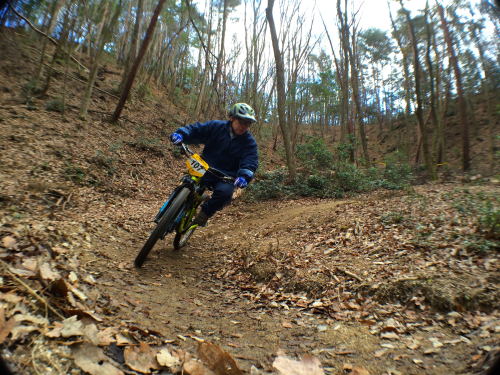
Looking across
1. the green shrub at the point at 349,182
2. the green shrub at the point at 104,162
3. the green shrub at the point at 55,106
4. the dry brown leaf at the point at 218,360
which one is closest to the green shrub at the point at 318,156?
the green shrub at the point at 349,182

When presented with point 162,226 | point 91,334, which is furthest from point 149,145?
point 91,334

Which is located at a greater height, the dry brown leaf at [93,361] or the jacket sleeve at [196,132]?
the jacket sleeve at [196,132]

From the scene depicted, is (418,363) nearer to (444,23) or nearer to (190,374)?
(190,374)

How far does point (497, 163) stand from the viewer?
15258 millimetres

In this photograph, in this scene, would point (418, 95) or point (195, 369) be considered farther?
point (418, 95)

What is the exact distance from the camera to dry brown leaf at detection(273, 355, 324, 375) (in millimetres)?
1602

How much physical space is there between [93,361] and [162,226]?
214 cm

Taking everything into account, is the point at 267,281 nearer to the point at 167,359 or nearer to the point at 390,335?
the point at 390,335

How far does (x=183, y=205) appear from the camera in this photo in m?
3.87

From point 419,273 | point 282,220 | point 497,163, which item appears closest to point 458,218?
point 419,273

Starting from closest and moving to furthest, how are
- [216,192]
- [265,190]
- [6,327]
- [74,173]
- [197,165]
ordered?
[6,327], [197,165], [216,192], [74,173], [265,190]

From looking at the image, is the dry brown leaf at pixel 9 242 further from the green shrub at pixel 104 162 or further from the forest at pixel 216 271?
the green shrub at pixel 104 162

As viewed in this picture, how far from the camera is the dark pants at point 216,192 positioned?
409 centimetres

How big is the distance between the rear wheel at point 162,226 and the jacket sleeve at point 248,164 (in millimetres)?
864
